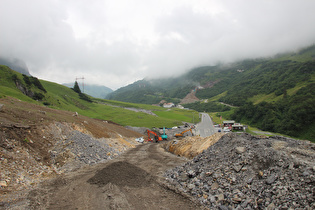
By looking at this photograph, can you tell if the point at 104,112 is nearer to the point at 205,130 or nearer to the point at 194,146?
the point at 205,130

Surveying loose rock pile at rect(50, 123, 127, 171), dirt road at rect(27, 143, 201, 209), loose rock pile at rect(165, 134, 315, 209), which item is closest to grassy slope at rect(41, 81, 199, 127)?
loose rock pile at rect(50, 123, 127, 171)

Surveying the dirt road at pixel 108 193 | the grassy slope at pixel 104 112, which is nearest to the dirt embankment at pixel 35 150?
the dirt road at pixel 108 193

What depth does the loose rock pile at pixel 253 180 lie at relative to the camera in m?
7.43

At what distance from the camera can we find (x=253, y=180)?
30.4 feet

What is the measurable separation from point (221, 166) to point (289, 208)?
4.99m

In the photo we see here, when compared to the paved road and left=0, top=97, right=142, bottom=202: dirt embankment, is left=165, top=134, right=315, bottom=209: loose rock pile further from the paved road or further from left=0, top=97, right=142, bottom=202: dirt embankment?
the paved road

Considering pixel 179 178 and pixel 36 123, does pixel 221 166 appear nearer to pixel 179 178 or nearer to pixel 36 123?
pixel 179 178

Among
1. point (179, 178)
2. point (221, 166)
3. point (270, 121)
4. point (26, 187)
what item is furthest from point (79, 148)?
point (270, 121)

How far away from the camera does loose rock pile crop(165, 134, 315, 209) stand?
7.43 meters

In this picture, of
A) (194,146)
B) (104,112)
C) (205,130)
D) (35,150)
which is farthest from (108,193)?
(104,112)

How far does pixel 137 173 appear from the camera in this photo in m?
14.1

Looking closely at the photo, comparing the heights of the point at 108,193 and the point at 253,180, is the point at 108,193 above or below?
below

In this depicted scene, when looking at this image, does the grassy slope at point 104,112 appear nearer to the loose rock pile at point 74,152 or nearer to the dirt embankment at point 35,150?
the dirt embankment at point 35,150

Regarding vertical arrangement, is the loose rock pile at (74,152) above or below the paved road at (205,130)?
above
